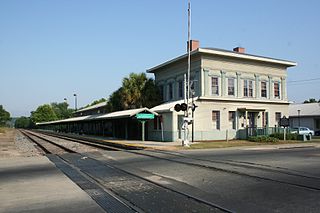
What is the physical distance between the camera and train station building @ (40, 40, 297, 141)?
1334 inches

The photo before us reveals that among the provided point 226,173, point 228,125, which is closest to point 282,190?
point 226,173

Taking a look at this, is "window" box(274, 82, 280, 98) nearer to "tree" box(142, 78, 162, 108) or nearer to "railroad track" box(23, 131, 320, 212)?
"tree" box(142, 78, 162, 108)

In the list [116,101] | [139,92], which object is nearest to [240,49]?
[139,92]

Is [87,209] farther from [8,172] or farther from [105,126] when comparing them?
[105,126]

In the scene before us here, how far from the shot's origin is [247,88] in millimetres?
38031

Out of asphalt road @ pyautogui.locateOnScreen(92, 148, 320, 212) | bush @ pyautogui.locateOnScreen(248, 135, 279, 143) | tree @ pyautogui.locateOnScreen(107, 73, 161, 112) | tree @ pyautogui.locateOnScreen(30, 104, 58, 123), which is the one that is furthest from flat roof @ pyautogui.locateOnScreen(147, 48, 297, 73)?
tree @ pyautogui.locateOnScreen(30, 104, 58, 123)

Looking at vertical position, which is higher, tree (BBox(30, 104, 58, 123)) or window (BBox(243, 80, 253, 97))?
tree (BBox(30, 104, 58, 123))

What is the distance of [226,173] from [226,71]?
25.9m

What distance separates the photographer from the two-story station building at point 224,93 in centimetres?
3394

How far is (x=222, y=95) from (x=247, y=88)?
13.4ft

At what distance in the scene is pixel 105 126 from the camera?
5484 cm

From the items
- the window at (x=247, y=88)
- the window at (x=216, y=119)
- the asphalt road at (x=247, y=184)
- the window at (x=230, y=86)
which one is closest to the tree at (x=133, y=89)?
the window at (x=216, y=119)

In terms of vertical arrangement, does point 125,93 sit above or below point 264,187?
above

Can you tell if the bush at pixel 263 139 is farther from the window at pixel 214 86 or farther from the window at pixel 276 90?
the window at pixel 276 90
